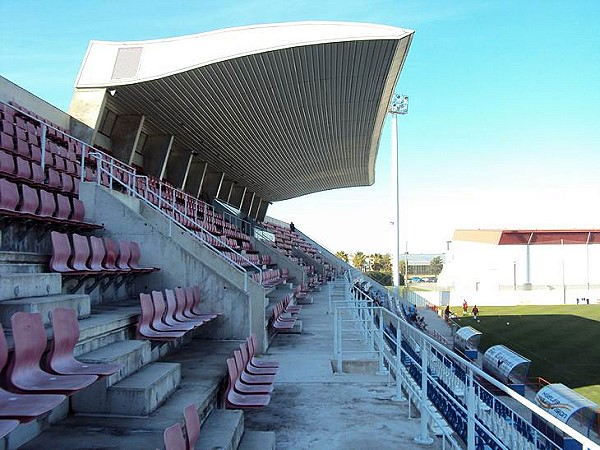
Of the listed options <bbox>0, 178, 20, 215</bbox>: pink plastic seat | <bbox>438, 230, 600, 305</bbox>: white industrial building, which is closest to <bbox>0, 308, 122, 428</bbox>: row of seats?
<bbox>0, 178, 20, 215</bbox>: pink plastic seat

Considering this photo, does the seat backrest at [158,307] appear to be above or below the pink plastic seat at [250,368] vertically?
above

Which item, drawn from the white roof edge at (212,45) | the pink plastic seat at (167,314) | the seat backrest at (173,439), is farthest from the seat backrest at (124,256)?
the white roof edge at (212,45)

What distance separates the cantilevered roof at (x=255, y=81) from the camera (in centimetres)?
1455

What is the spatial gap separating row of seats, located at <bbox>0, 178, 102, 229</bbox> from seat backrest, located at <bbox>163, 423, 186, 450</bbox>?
3868 mm

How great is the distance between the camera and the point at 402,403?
5.89 m

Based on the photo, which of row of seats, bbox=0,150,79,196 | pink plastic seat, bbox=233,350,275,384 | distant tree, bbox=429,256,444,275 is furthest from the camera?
distant tree, bbox=429,256,444,275

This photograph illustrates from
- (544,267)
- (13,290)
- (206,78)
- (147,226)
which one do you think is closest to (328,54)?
(206,78)

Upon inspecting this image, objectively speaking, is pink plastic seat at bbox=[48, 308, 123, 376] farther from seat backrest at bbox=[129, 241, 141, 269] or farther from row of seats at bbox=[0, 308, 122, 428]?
seat backrest at bbox=[129, 241, 141, 269]

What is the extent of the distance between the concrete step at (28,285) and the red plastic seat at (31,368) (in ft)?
3.91

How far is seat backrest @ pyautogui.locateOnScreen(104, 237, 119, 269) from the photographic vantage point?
22.3 feet

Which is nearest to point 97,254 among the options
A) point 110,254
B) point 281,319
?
point 110,254

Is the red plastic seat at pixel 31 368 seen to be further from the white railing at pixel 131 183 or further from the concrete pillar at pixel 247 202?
the concrete pillar at pixel 247 202

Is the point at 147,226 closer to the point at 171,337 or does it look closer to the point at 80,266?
the point at 80,266

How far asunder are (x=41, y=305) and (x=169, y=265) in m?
4.07
